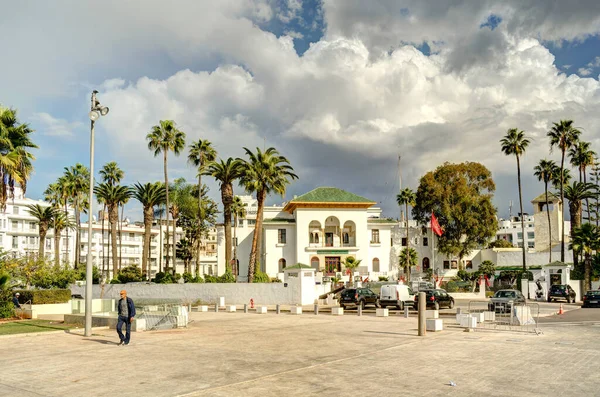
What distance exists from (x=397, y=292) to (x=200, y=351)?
774 inches

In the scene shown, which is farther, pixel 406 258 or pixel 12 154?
pixel 406 258

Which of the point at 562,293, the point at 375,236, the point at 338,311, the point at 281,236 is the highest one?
the point at 281,236

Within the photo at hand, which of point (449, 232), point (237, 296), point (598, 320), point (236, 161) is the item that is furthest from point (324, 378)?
point (449, 232)

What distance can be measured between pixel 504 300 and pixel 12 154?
26247mm

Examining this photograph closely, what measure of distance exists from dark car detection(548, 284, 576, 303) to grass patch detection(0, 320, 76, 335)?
38.9 metres

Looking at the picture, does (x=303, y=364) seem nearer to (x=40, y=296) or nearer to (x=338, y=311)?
(x=338, y=311)

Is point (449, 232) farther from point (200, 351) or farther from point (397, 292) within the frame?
point (200, 351)

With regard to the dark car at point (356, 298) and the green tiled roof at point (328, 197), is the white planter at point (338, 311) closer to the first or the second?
the dark car at point (356, 298)

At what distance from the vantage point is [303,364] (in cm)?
1343

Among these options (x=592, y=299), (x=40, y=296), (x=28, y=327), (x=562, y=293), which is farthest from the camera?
(x=562, y=293)

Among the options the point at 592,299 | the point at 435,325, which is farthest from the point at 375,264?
the point at 435,325

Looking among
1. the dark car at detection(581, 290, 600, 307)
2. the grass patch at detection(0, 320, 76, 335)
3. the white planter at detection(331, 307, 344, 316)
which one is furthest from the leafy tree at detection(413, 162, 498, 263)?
the grass patch at detection(0, 320, 76, 335)

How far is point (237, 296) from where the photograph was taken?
1828 inches

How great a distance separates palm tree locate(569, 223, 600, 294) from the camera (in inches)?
1934
